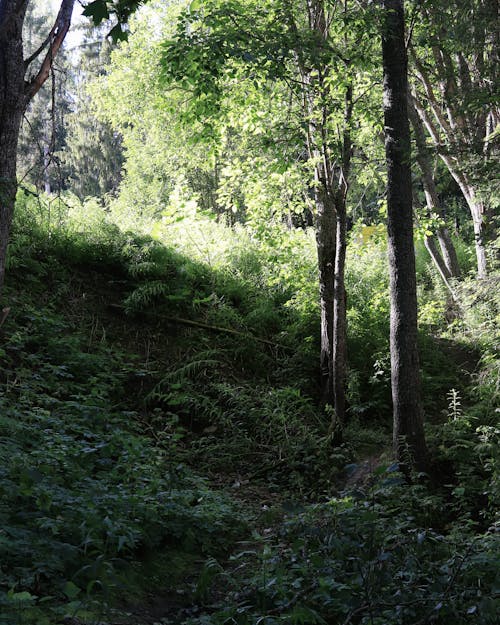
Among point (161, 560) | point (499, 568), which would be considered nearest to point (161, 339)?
point (161, 560)

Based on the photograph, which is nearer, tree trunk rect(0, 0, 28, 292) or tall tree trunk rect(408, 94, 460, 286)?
tree trunk rect(0, 0, 28, 292)

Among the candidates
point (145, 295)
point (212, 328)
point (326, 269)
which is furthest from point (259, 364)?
point (145, 295)

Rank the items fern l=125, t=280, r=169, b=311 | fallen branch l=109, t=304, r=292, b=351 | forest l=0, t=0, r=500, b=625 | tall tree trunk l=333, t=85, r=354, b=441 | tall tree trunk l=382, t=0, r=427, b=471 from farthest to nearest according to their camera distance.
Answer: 1. fallen branch l=109, t=304, r=292, b=351
2. fern l=125, t=280, r=169, b=311
3. tall tree trunk l=333, t=85, r=354, b=441
4. tall tree trunk l=382, t=0, r=427, b=471
5. forest l=0, t=0, r=500, b=625

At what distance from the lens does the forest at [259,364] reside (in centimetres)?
329

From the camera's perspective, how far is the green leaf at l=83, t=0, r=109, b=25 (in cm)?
235

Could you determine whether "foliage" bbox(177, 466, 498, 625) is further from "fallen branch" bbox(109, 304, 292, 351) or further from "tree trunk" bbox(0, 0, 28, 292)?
"fallen branch" bbox(109, 304, 292, 351)

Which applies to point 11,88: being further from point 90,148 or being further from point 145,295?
→ point 90,148

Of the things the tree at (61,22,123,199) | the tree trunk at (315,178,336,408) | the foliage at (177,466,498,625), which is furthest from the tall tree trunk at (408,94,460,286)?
the tree at (61,22,123,199)

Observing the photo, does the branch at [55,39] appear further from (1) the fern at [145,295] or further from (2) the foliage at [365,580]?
(2) the foliage at [365,580]

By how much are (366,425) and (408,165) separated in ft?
13.0

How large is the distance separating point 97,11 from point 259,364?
24.1 feet

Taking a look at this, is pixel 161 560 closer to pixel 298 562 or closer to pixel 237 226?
pixel 298 562

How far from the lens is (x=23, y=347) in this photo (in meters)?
7.25

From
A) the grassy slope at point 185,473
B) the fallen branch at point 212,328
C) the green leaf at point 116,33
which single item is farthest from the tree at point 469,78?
the green leaf at point 116,33
